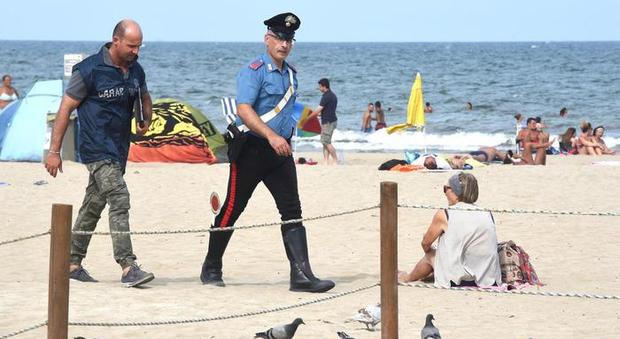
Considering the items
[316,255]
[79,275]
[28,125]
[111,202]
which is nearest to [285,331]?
[111,202]

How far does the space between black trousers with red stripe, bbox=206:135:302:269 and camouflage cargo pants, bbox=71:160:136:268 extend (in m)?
0.67

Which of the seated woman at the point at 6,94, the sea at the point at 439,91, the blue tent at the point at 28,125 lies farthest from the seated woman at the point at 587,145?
the seated woman at the point at 6,94

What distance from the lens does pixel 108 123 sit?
8125mm

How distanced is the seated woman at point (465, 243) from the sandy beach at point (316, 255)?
0.14m

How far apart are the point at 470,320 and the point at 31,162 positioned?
11.9 metres

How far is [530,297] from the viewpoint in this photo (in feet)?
28.5

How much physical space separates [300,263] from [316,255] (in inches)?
97.1

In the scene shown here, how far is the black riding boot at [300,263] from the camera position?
8281 mm

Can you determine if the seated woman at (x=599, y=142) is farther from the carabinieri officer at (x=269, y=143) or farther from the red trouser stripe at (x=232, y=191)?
the red trouser stripe at (x=232, y=191)

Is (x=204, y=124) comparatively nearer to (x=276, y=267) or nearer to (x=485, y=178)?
(x=485, y=178)

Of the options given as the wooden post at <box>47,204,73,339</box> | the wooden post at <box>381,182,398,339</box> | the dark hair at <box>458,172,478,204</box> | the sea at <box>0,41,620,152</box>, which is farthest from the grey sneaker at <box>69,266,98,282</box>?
the sea at <box>0,41,620,152</box>

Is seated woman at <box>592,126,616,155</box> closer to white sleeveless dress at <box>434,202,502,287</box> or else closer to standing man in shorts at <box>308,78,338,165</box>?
standing man in shorts at <box>308,78,338,165</box>

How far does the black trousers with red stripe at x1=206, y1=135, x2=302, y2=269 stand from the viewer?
27.0ft
